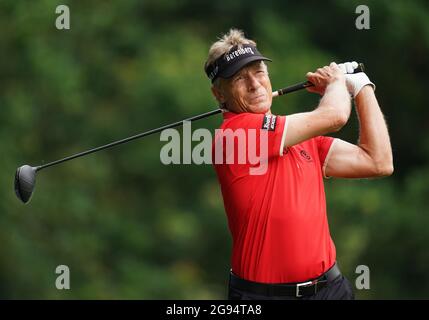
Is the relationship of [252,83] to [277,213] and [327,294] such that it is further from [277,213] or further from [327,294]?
[327,294]

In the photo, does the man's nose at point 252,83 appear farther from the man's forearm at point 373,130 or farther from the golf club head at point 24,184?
the golf club head at point 24,184

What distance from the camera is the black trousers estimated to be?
204 inches

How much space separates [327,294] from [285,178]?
0.50 metres

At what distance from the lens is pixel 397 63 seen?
18031 millimetres

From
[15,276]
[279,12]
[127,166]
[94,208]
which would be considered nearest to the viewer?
[15,276]

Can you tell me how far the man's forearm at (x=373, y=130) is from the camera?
5.24m

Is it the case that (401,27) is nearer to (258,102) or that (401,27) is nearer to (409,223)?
(409,223)

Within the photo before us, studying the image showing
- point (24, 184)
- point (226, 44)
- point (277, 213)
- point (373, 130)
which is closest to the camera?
point (277, 213)

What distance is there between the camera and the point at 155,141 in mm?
16531

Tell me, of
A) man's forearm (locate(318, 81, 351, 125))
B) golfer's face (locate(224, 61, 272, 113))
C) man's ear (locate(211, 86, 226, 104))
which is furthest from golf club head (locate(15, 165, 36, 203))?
man's forearm (locate(318, 81, 351, 125))

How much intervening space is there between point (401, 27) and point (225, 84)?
1232 cm

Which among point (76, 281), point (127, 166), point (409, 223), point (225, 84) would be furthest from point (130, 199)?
point (225, 84)

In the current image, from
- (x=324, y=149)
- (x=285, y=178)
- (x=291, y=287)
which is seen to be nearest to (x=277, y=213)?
(x=285, y=178)

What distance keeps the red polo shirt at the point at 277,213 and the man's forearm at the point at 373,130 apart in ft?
0.87
